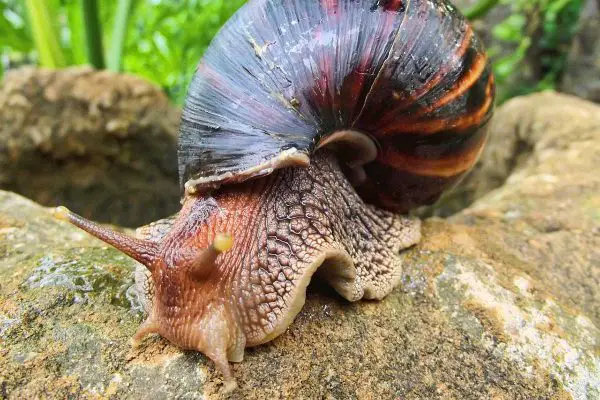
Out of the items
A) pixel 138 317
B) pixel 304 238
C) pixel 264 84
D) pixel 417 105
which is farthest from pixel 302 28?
pixel 138 317

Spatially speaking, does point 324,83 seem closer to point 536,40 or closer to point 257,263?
point 257,263

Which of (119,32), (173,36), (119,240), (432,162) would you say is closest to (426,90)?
(432,162)

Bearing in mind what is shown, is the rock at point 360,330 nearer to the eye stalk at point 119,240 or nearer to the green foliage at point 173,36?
the eye stalk at point 119,240

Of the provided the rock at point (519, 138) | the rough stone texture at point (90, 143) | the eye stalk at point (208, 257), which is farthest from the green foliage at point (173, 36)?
the eye stalk at point (208, 257)

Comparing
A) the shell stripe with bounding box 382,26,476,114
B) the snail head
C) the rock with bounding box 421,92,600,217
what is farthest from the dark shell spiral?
the rock with bounding box 421,92,600,217

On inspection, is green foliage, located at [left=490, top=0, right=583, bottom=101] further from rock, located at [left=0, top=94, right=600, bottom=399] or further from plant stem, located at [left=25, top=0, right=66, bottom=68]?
plant stem, located at [left=25, top=0, right=66, bottom=68]

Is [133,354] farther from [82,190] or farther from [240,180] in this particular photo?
[82,190]

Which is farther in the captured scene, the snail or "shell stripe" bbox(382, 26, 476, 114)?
"shell stripe" bbox(382, 26, 476, 114)
